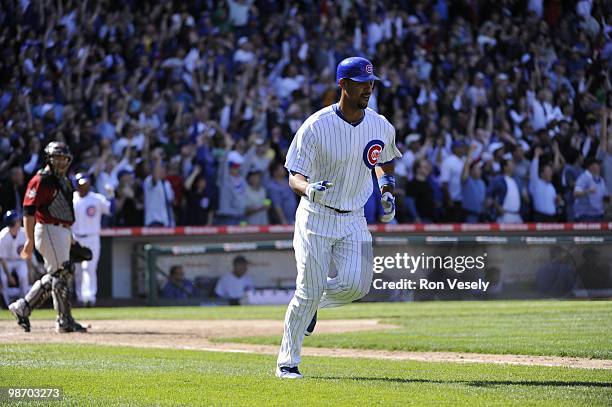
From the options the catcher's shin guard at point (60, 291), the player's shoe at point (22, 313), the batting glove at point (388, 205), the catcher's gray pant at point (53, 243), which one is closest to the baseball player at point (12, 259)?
the player's shoe at point (22, 313)

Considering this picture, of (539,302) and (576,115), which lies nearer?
(539,302)

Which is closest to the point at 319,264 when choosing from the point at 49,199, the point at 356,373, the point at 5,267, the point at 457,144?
the point at 356,373

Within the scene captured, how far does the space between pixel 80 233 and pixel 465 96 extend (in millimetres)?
8690

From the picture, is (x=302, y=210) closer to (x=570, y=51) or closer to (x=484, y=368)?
(x=484, y=368)

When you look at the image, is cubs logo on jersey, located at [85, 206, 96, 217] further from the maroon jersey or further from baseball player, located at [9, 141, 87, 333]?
the maroon jersey

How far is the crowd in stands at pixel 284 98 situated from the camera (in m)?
19.3

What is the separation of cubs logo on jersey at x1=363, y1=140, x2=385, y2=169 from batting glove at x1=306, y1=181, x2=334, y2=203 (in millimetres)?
572

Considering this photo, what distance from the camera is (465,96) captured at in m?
22.2

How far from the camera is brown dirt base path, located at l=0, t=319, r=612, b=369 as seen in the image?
9.67 m

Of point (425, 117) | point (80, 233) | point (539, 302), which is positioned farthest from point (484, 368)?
point (425, 117)

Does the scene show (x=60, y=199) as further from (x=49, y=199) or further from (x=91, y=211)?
(x=91, y=211)

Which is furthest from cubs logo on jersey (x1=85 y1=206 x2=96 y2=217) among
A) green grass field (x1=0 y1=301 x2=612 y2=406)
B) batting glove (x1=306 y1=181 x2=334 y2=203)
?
batting glove (x1=306 y1=181 x2=334 y2=203)

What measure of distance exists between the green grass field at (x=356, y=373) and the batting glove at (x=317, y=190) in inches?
47.6

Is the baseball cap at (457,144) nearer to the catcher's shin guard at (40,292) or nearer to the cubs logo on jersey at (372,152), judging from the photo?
the catcher's shin guard at (40,292)
